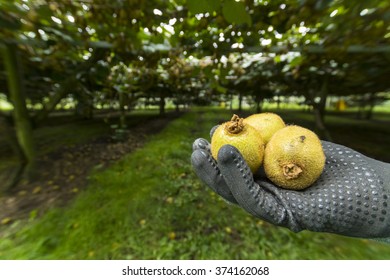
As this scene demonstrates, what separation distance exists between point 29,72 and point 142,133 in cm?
534

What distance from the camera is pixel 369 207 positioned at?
162 centimetres

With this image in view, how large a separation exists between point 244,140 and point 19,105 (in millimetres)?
4668

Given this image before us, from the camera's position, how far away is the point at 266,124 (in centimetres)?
173

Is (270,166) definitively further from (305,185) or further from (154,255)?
(154,255)

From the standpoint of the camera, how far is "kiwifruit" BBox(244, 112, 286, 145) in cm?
170

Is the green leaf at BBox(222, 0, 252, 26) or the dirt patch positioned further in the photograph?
the dirt patch

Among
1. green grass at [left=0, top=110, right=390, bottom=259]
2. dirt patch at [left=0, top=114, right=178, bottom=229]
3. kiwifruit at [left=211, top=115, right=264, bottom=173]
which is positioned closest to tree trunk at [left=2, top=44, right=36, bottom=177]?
dirt patch at [left=0, top=114, right=178, bottom=229]

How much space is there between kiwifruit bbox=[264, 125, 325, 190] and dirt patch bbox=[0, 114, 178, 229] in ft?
A: 12.8

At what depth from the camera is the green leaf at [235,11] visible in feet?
4.36

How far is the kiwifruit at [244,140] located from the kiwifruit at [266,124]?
12 centimetres

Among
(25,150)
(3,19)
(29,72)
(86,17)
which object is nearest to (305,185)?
(86,17)

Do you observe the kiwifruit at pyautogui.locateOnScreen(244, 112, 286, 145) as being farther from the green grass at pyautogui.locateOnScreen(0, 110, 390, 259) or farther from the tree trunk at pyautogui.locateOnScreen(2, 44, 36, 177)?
the tree trunk at pyautogui.locateOnScreen(2, 44, 36, 177)

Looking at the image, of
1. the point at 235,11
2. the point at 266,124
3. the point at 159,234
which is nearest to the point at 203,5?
the point at 235,11

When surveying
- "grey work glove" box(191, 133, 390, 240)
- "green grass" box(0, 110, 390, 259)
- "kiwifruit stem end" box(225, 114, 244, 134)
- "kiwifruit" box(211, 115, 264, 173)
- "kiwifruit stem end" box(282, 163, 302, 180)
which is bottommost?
"green grass" box(0, 110, 390, 259)
